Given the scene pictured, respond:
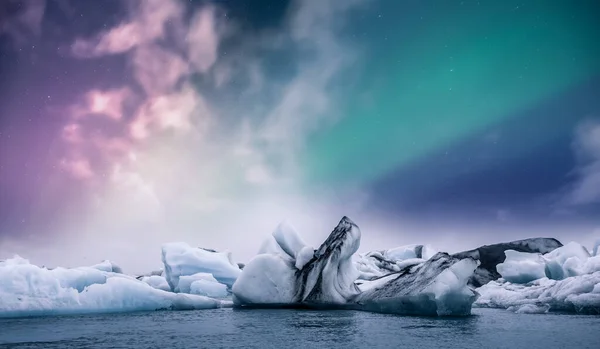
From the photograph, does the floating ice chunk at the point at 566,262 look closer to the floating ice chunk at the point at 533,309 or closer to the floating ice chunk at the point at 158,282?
the floating ice chunk at the point at 533,309

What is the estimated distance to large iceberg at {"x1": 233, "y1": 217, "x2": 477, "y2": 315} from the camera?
16844 millimetres

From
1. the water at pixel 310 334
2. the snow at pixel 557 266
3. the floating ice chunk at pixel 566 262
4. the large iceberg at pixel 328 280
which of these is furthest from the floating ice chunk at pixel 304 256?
the floating ice chunk at pixel 566 262

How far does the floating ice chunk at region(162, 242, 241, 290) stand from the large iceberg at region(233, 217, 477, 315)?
5522 mm

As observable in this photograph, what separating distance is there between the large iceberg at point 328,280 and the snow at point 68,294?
304 centimetres

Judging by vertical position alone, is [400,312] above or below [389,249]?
below

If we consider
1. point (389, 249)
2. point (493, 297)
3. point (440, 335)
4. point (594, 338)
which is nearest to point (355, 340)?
point (440, 335)

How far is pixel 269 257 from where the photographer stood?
21797 millimetres

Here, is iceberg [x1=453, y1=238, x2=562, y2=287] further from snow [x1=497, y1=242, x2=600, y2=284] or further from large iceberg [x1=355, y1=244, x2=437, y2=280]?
large iceberg [x1=355, y1=244, x2=437, y2=280]

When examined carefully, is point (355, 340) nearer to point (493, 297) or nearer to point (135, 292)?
point (135, 292)

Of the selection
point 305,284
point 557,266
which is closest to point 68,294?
point 305,284

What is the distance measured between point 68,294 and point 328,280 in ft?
34.2

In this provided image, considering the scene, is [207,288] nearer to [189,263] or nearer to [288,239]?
[189,263]

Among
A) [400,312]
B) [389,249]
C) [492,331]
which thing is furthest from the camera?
[389,249]

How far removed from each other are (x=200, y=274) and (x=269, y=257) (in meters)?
7.35
